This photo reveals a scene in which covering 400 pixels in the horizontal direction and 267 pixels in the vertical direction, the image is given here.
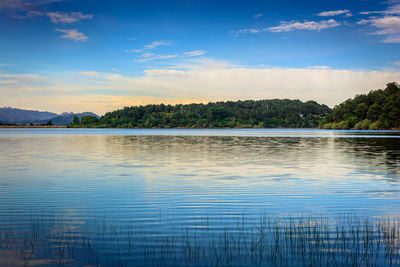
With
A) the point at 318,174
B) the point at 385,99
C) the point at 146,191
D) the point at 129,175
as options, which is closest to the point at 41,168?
the point at 129,175

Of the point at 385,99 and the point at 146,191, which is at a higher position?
the point at 385,99

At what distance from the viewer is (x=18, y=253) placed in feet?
32.3

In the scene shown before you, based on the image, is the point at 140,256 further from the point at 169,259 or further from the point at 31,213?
the point at 31,213

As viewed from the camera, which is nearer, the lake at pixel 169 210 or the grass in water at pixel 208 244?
the grass in water at pixel 208 244

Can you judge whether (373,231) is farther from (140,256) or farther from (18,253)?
(18,253)

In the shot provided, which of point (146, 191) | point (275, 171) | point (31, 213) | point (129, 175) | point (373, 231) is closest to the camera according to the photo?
point (373, 231)

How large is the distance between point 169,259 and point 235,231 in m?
2.99

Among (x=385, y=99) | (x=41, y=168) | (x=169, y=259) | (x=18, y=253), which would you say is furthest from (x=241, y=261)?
(x=385, y=99)

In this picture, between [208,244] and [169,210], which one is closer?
[208,244]

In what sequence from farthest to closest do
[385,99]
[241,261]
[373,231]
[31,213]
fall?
1. [385,99]
2. [31,213]
3. [373,231]
4. [241,261]

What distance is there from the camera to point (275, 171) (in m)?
28.5

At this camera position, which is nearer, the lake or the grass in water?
the grass in water

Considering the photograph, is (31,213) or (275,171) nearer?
(31,213)

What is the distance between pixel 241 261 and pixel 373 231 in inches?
196
